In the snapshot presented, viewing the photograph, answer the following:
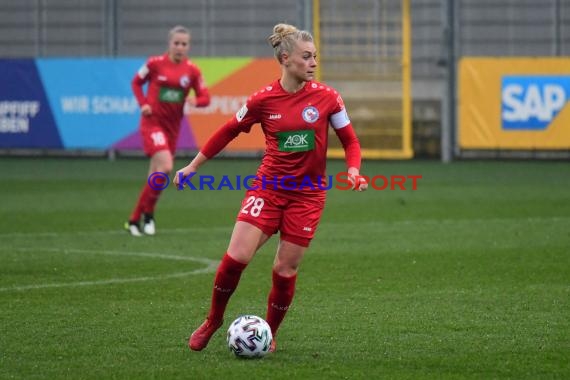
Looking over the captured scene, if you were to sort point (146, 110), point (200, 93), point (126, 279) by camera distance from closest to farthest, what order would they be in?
point (126, 279)
point (146, 110)
point (200, 93)

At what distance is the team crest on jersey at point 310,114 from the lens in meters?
7.33

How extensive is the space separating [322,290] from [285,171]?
93.0 inches

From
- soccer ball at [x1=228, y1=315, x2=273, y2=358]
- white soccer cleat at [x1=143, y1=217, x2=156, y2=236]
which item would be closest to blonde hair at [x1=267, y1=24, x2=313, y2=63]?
soccer ball at [x1=228, y1=315, x2=273, y2=358]

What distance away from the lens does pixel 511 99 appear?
80.5ft

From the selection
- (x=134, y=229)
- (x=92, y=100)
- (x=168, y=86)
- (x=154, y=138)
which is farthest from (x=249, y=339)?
(x=92, y=100)

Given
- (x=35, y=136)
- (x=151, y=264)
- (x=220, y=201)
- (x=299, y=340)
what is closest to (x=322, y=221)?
(x=220, y=201)

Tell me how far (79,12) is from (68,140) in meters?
4.55

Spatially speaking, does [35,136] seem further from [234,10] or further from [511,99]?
[511,99]

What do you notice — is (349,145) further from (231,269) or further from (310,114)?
(231,269)

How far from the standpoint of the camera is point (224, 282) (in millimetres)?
7340

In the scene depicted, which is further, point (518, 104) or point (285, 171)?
point (518, 104)

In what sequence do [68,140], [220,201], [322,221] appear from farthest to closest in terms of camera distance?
1. [68,140]
2. [220,201]
3. [322,221]

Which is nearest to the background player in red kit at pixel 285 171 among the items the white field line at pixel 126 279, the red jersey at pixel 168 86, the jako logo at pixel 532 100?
the white field line at pixel 126 279

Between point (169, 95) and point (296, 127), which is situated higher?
point (296, 127)
